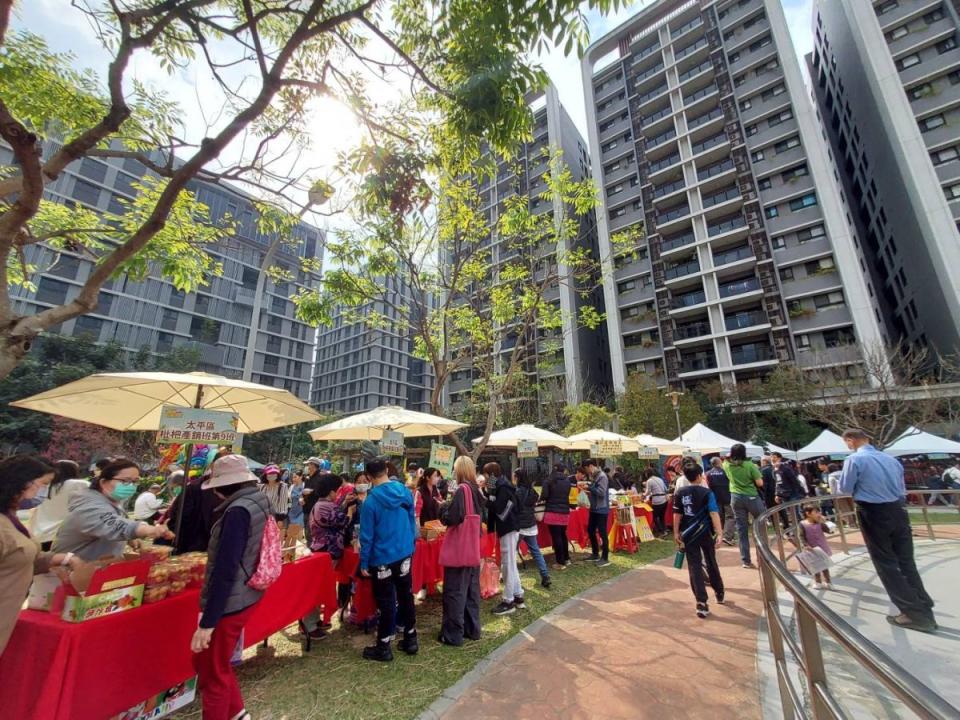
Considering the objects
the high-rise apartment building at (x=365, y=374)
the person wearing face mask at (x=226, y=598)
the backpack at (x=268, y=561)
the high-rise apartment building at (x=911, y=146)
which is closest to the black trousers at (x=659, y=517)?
the backpack at (x=268, y=561)

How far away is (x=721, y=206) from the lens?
112ft

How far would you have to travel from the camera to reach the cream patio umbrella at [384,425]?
24.0 ft

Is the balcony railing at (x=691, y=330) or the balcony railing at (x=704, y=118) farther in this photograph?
the balcony railing at (x=704, y=118)

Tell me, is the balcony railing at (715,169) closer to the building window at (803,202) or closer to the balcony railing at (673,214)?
the balcony railing at (673,214)

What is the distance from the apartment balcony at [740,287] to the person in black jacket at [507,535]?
3337 centimetres

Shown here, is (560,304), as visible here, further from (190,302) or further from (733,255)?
(190,302)

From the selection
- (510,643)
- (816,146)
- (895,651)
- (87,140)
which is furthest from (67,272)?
(816,146)

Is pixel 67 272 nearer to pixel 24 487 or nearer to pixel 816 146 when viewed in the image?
pixel 24 487

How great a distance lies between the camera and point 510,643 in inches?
178

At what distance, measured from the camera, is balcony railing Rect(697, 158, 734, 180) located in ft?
116

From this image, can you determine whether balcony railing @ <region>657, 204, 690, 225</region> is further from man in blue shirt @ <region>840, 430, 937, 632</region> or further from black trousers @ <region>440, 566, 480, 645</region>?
black trousers @ <region>440, 566, 480, 645</region>

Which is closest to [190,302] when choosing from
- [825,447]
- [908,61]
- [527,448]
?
[527,448]

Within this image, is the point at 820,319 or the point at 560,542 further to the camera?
the point at 820,319

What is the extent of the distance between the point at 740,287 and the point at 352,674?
3688 cm
